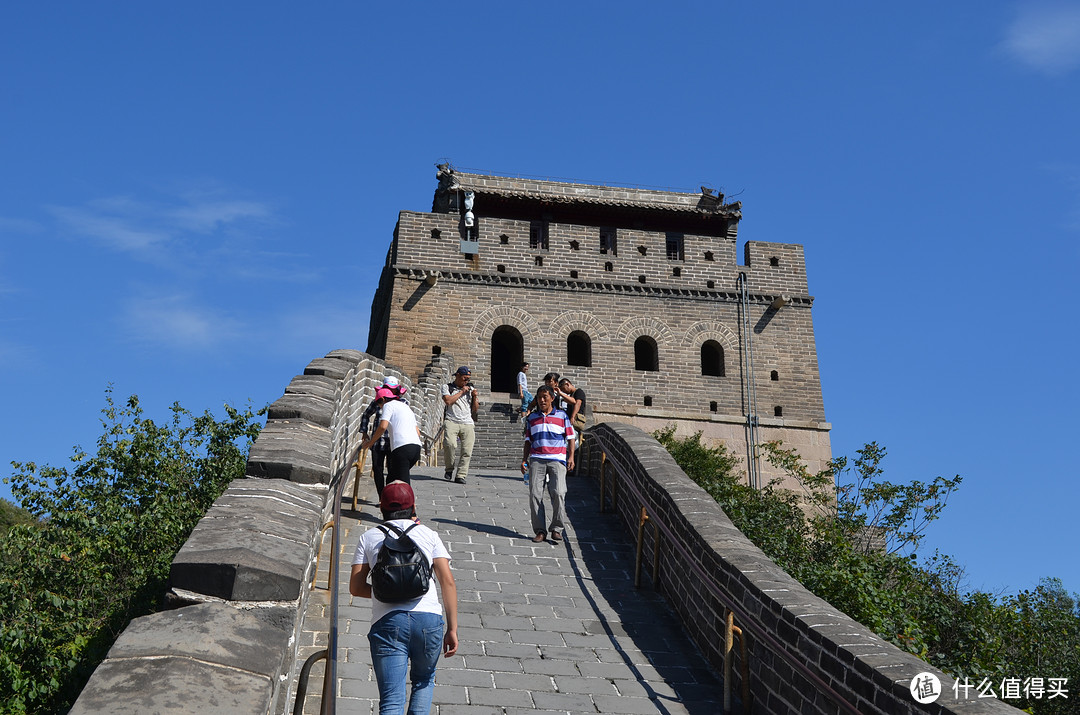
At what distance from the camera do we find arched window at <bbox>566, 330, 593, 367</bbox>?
25.8 meters

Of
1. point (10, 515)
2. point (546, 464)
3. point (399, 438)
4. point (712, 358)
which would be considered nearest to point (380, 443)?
point (399, 438)

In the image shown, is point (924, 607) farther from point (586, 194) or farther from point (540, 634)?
point (586, 194)

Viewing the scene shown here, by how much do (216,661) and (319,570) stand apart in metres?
3.61

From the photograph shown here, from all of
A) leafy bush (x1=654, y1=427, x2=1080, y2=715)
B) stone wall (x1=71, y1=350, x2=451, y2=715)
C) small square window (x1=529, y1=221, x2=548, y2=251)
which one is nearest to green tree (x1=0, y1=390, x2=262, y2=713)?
stone wall (x1=71, y1=350, x2=451, y2=715)

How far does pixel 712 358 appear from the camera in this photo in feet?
87.6

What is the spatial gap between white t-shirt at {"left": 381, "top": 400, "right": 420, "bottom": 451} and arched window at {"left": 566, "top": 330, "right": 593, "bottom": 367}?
1647cm

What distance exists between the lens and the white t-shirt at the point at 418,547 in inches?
187

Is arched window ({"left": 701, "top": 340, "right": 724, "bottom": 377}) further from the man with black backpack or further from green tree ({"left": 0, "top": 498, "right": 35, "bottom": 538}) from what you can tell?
the man with black backpack

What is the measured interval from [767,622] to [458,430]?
23.2 feet

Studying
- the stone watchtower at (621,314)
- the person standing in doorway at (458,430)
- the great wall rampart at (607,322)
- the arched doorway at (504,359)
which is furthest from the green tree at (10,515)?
the person standing in doorway at (458,430)

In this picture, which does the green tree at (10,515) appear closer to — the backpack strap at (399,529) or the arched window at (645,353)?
the arched window at (645,353)

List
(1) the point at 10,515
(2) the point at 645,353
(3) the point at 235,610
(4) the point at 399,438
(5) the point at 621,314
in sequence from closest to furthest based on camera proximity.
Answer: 1. (3) the point at 235,610
2. (4) the point at 399,438
3. (5) the point at 621,314
4. (2) the point at 645,353
5. (1) the point at 10,515

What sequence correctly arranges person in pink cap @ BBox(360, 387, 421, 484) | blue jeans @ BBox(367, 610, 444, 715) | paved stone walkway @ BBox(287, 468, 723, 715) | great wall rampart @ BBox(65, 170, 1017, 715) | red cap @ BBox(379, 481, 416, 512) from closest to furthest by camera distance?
blue jeans @ BBox(367, 610, 444, 715) < red cap @ BBox(379, 481, 416, 512) < paved stone walkway @ BBox(287, 468, 723, 715) < person in pink cap @ BBox(360, 387, 421, 484) < great wall rampart @ BBox(65, 170, 1017, 715)

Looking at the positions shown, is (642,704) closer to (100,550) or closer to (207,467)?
(100,550)
